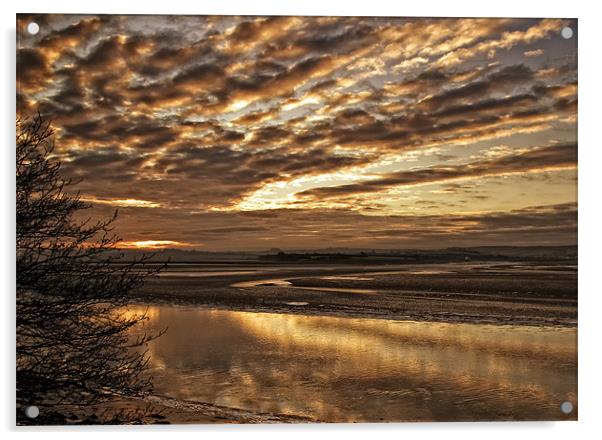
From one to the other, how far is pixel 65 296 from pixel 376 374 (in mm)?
1739

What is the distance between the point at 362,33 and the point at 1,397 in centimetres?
270

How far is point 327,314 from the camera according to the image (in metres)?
3.77

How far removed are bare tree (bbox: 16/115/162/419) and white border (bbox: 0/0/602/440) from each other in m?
0.09

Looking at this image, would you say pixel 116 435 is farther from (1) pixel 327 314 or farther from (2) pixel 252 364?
(1) pixel 327 314

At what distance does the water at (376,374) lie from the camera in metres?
3.55

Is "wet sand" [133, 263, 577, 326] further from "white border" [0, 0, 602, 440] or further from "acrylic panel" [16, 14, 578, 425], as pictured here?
"white border" [0, 0, 602, 440]

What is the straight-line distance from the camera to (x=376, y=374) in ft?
11.9

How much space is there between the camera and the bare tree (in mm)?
3451

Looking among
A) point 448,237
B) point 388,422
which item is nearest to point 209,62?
point 448,237
